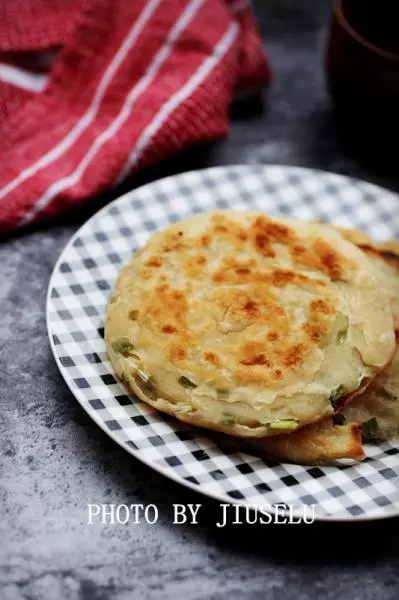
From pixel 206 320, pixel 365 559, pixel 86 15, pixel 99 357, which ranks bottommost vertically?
pixel 365 559

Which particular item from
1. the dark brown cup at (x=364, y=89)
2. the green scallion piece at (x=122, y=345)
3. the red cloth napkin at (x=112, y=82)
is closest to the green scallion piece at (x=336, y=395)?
the green scallion piece at (x=122, y=345)

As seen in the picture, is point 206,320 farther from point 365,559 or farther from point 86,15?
point 86,15

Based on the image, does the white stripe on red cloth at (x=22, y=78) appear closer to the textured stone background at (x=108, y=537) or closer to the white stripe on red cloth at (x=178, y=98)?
the white stripe on red cloth at (x=178, y=98)

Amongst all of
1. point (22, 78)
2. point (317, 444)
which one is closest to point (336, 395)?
point (317, 444)

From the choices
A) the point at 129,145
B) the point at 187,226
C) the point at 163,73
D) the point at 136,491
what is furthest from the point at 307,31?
the point at 136,491

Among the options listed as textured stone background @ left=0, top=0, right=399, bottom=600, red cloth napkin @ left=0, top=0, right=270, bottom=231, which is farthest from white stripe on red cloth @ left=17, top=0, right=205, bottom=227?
textured stone background @ left=0, top=0, right=399, bottom=600

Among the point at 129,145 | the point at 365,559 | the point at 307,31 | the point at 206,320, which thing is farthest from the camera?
the point at 307,31

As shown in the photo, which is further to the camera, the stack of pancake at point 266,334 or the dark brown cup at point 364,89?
the dark brown cup at point 364,89

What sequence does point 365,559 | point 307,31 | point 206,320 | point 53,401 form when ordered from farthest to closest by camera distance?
point 307,31
point 53,401
point 206,320
point 365,559
